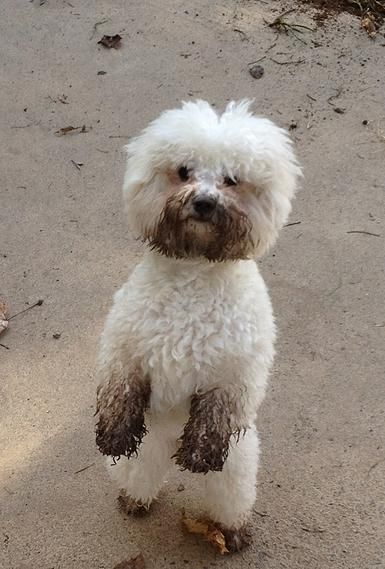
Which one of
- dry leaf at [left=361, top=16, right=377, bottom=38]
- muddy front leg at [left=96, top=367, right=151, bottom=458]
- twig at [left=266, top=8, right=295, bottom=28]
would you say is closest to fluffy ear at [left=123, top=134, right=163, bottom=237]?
muddy front leg at [left=96, top=367, right=151, bottom=458]

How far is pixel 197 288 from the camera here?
2.16 meters

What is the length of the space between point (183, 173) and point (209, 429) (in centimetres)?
67

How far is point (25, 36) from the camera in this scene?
16.1 ft

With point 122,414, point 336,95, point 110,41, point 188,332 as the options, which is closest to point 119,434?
point 122,414

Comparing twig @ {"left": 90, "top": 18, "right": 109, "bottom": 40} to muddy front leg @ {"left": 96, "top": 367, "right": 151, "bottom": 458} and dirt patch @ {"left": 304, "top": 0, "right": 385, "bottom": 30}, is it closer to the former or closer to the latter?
dirt patch @ {"left": 304, "top": 0, "right": 385, "bottom": 30}

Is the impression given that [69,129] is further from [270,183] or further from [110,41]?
[270,183]

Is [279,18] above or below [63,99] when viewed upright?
above

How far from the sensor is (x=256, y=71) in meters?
4.69

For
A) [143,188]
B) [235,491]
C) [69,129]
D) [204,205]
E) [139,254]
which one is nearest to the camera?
[204,205]

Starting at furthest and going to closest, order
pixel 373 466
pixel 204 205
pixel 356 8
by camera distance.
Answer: pixel 356 8 < pixel 373 466 < pixel 204 205

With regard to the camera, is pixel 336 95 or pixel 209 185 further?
pixel 336 95

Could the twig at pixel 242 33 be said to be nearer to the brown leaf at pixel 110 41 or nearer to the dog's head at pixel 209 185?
the brown leaf at pixel 110 41

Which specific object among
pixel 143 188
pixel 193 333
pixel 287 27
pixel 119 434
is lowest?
pixel 287 27

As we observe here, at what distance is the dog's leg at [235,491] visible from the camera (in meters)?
2.41
